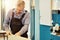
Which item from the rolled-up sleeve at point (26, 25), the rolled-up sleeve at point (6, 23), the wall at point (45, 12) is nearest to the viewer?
the wall at point (45, 12)

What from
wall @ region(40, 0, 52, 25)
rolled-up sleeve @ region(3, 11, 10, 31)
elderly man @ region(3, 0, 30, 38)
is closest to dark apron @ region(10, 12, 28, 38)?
elderly man @ region(3, 0, 30, 38)

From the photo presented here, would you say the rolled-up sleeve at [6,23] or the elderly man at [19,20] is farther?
the rolled-up sleeve at [6,23]

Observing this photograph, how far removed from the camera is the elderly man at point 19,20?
2.15m

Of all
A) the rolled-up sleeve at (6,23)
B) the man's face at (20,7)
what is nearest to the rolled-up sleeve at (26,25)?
the man's face at (20,7)

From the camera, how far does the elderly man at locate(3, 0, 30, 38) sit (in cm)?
215

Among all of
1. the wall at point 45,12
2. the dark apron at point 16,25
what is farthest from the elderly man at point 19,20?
the wall at point 45,12

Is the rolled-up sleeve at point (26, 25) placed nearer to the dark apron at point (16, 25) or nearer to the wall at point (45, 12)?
the dark apron at point (16, 25)

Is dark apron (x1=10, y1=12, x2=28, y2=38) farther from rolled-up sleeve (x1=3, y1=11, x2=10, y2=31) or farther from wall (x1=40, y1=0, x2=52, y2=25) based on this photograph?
wall (x1=40, y1=0, x2=52, y2=25)

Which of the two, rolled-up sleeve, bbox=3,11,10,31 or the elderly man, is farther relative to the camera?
rolled-up sleeve, bbox=3,11,10,31

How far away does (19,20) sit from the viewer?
2189mm

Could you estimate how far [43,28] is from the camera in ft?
6.30

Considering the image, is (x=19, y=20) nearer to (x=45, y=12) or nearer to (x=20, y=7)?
(x=20, y=7)

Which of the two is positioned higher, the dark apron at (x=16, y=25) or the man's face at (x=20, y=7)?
the man's face at (x=20, y=7)

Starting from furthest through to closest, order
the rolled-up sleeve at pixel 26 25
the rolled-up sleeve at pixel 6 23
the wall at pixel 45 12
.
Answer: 1. the rolled-up sleeve at pixel 6 23
2. the rolled-up sleeve at pixel 26 25
3. the wall at pixel 45 12
